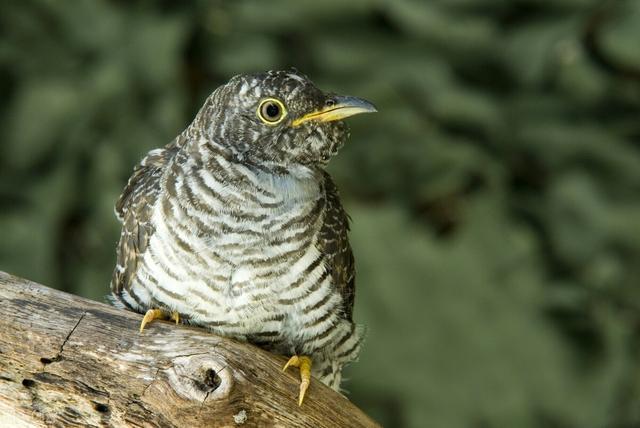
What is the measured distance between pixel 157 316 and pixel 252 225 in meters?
0.34

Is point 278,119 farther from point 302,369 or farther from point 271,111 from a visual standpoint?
point 302,369

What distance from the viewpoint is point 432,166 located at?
4750 millimetres

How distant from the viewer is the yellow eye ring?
2.35m

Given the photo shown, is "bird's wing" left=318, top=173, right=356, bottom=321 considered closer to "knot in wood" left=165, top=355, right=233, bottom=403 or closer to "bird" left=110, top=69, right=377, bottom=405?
"bird" left=110, top=69, right=377, bottom=405

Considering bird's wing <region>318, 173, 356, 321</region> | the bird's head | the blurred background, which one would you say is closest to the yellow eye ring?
the bird's head

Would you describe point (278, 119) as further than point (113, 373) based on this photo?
Yes

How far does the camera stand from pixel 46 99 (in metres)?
4.77

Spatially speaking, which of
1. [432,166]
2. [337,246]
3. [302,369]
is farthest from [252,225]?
[432,166]

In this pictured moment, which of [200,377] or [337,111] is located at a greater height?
[337,111]

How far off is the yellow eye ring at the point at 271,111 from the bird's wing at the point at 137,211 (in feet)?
1.13

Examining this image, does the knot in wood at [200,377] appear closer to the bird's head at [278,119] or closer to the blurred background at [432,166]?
the bird's head at [278,119]

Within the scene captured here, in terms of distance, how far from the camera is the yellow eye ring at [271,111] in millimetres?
2348

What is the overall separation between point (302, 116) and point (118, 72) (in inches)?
103

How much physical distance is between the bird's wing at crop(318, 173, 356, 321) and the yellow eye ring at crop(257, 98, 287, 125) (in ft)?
0.96
